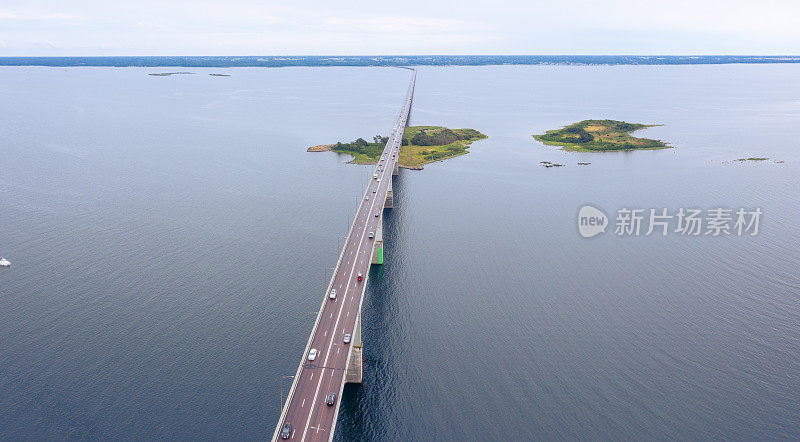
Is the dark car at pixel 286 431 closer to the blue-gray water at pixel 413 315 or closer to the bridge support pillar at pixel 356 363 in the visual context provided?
the blue-gray water at pixel 413 315

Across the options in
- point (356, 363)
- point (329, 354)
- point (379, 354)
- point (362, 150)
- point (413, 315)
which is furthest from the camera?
point (362, 150)

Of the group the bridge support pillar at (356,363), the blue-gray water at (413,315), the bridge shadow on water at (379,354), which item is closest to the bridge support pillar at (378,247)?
the bridge shadow on water at (379,354)

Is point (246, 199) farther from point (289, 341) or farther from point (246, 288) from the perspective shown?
point (289, 341)

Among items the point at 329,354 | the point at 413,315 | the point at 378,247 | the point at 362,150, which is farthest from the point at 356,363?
the point at 362,150

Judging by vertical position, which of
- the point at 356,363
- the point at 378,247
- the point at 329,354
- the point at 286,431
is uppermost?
the point at 378,247

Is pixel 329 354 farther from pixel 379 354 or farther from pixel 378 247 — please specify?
pixel 378 247

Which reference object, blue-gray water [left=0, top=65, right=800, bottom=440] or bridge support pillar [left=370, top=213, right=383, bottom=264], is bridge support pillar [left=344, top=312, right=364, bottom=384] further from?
bridge support pillar [left=370, top=213, right=383, bottom=264]

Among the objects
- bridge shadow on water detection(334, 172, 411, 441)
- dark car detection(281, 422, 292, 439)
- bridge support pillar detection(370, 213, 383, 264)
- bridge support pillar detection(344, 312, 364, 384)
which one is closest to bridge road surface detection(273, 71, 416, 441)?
dark car detection(281, 422, 292, 439)
